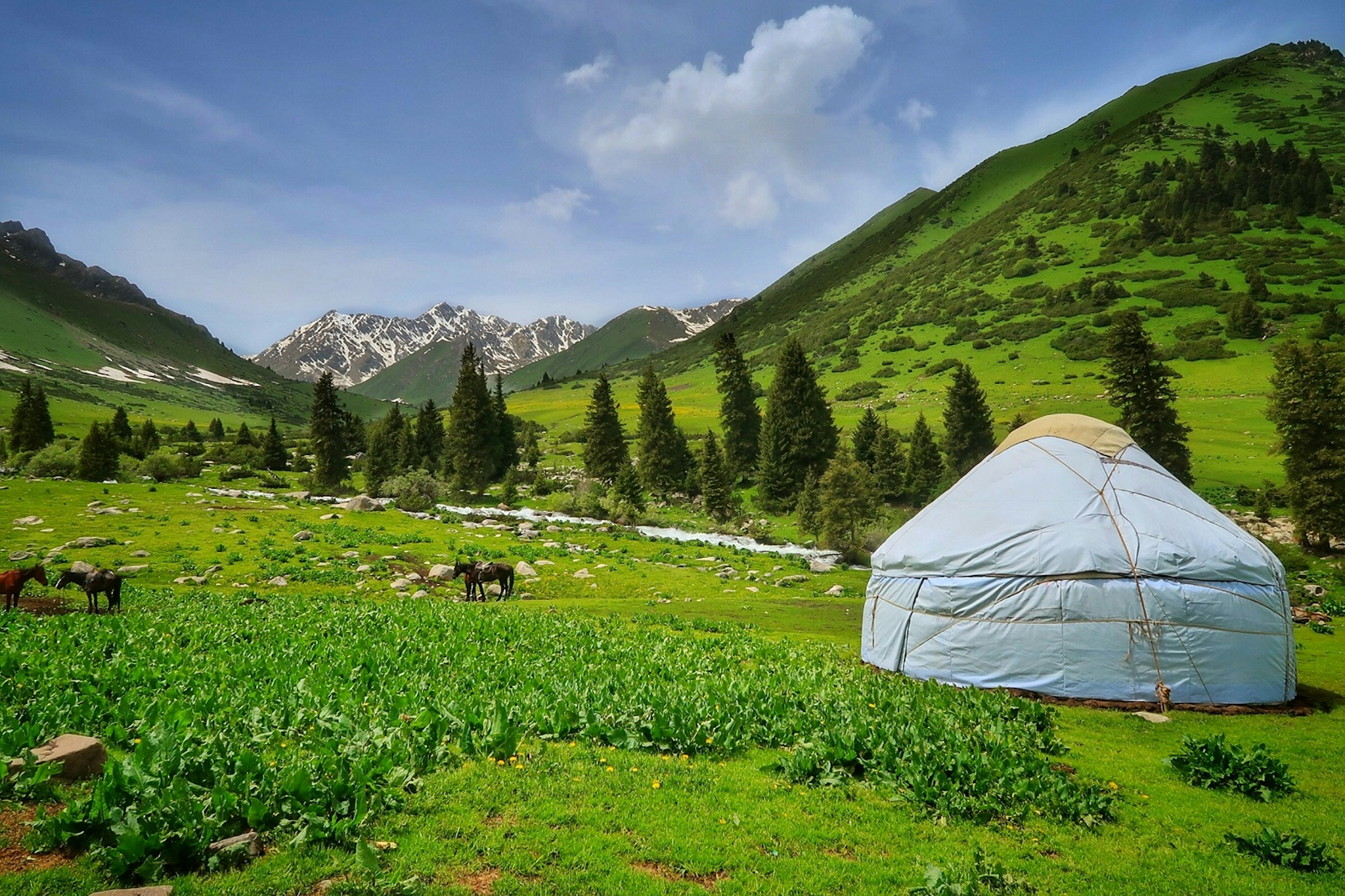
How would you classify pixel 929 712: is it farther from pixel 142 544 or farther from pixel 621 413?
pixel 621 413

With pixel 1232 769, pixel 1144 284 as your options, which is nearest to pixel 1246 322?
pixel 1144 284

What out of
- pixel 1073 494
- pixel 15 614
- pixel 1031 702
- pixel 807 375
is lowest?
pixel 1031 702

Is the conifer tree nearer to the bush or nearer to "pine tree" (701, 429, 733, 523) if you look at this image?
"pine tree" (701, 429, 733, 523)

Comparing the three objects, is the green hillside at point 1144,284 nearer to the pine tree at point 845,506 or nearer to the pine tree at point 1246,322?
the pine tree at point 1246,322

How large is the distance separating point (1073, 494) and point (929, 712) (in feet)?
29.6

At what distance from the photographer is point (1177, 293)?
10469cm

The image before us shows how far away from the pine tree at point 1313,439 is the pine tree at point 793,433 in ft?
110

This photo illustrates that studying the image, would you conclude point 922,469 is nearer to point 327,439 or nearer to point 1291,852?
point 1291,852

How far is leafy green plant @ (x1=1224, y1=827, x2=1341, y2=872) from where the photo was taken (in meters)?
6.79

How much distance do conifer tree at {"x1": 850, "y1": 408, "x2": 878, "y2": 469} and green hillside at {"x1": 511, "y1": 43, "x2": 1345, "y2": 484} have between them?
70.0ft

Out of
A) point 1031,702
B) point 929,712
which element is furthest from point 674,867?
point 1031,702

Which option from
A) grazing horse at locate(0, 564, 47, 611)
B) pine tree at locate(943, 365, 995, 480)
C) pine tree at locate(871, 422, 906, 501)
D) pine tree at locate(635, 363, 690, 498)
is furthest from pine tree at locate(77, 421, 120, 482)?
pine tree at locate(943, 365, 995, 480)

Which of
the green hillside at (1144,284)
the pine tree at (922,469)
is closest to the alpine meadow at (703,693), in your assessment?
the pine tree at (922,469)

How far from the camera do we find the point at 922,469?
62781 millimetres
